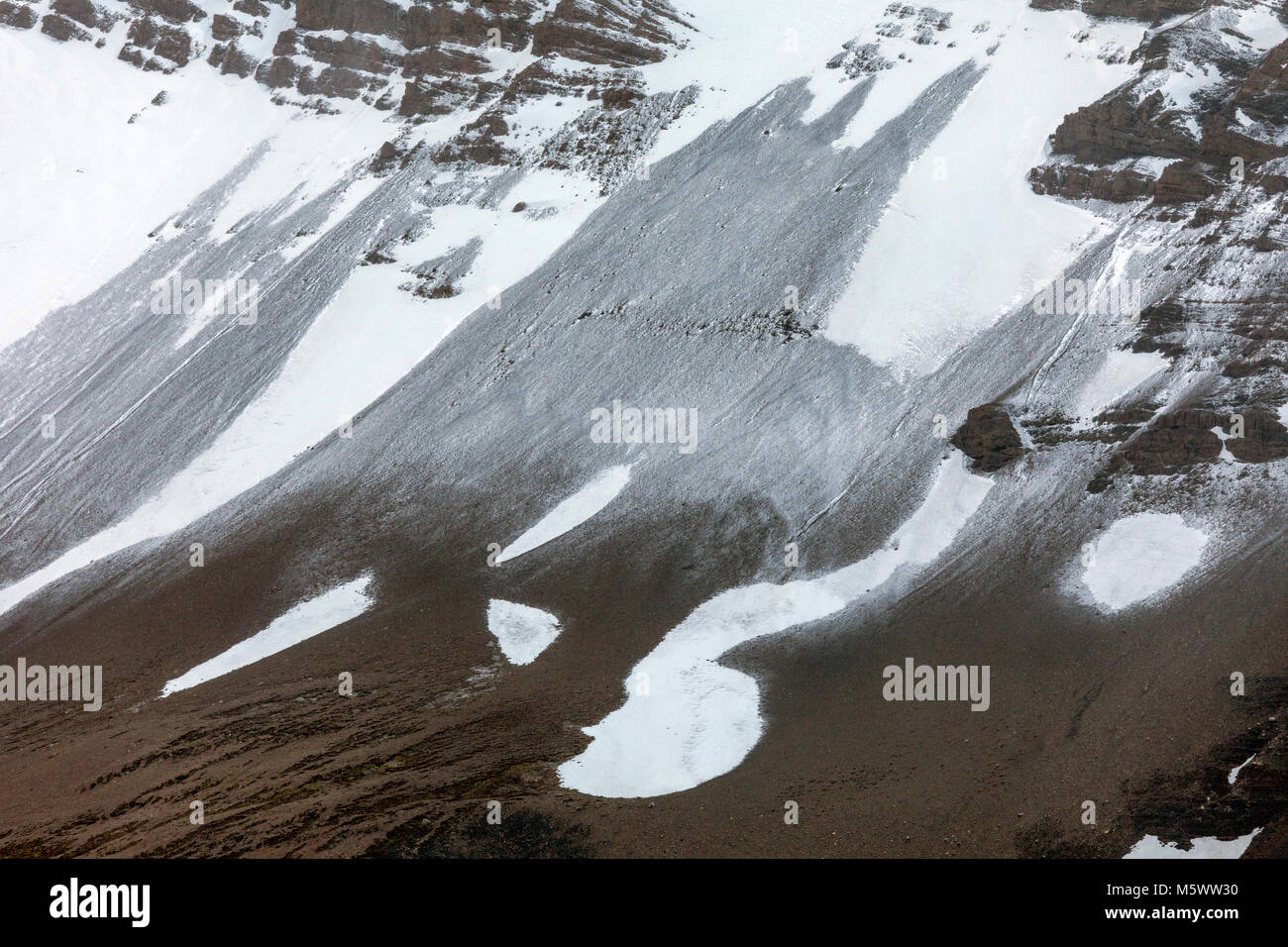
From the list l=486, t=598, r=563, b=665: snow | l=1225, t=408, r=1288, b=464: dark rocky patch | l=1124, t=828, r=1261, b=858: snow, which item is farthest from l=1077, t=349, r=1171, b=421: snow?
l=486, t=598, r=563, b=665: snow

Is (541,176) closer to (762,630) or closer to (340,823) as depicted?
(762,630)

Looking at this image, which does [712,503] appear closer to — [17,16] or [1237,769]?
[1237,769]

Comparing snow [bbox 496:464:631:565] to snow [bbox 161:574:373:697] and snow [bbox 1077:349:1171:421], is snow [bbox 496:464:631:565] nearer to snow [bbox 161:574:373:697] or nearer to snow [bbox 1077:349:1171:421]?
snow [bbox 161:574:373:697]

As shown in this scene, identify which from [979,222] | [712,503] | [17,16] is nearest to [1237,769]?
[712,503]

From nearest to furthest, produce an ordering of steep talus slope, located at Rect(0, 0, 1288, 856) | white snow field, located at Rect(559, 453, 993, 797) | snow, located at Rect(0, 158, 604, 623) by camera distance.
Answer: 1. steep talus slope, located at Rect(0, 0, 1288, 856)
2. white snow field, located at Rect(559, 453, 993, 797)
3. snow, located at Rect(0, 158, 604, 623)

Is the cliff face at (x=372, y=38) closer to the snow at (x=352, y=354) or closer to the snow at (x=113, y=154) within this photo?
the snow at (x=113, y=154)

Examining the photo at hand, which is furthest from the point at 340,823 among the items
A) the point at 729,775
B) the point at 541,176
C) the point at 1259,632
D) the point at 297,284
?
the point at 541,176
